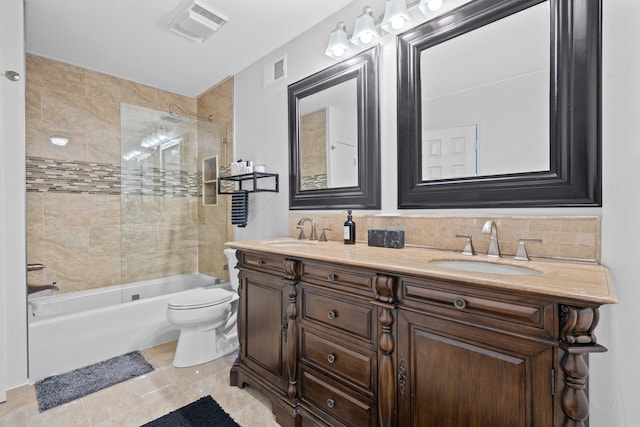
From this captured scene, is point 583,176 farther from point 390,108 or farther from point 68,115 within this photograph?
point 68,115

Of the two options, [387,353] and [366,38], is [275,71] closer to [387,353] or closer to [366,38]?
[366,38]

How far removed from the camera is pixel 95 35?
2.32 m

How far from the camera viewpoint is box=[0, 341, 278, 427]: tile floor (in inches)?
62.6

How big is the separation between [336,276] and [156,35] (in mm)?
2374

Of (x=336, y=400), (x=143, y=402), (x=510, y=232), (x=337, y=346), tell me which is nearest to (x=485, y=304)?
(x=510, y=232)

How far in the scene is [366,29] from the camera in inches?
67.2

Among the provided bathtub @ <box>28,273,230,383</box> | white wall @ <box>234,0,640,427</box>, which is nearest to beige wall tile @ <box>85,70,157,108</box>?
bathtub @ <box>28,273,230,383</box>

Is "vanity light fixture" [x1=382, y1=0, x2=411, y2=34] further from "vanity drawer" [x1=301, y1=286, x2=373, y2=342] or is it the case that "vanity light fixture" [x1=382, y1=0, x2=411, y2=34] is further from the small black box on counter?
"vanity drawer" [x1=301, y1=286, x2=373, y2=342]

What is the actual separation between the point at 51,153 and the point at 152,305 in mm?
1660

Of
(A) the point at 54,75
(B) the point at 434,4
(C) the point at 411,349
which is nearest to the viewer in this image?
(C) the point at 411,349

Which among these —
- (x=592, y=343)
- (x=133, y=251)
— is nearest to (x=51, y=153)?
(x=133, y=251)

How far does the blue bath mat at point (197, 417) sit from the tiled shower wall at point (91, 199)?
156cm

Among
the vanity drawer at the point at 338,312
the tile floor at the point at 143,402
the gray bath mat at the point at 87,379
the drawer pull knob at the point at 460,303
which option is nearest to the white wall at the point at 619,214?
the drawer pull knob at the point at 460,303

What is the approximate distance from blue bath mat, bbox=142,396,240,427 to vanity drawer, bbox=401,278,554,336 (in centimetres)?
125
